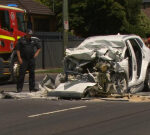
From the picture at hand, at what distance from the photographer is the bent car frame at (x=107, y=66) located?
42.4 ft

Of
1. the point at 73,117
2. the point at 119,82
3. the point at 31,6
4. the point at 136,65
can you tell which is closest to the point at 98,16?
the point at 31,6

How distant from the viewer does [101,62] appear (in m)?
13.0

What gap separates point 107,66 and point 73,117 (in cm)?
325

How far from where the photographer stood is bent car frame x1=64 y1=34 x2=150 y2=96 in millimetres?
12914

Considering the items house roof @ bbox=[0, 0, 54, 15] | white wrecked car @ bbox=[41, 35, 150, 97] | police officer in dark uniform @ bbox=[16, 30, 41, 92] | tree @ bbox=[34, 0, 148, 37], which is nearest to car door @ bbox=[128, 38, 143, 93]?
white wrecked car @ bbox=[41, 35, 150, 97]

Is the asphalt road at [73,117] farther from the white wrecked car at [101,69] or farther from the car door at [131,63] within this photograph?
the car door at [131,63]

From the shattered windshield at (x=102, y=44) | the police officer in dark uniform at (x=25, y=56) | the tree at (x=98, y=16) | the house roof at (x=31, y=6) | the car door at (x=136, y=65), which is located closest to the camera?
the shattered windshield at (x=102, y=44)

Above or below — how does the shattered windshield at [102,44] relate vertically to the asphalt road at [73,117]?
above

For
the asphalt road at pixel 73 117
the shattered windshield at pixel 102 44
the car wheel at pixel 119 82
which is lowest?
the asphalt road at pixel 73 117

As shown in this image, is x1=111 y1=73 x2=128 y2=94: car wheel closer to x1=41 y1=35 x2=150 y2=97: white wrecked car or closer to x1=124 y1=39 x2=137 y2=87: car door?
x1=41 y1=35 x2=150 y2=97: white wrecked car

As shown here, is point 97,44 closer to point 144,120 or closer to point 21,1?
point 144,120

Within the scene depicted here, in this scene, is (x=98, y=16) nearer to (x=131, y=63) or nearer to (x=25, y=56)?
(x=25, y=56)

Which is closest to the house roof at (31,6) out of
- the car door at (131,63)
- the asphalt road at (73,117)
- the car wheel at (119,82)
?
the car door at (131,63)

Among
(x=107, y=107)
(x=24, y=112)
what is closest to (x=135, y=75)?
(x=107, y=107)
